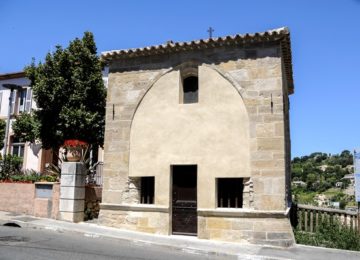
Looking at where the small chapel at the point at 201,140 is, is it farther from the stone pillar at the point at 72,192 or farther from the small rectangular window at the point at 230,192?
the stone pillar at the point at 72,192

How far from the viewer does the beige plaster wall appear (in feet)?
33.0

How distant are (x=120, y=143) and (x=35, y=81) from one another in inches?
255

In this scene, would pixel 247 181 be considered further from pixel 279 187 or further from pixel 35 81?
pixel 35 81

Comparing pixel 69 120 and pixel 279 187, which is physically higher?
pixel 69 120

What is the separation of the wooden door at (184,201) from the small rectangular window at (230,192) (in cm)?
69

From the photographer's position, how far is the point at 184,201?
34.5ft

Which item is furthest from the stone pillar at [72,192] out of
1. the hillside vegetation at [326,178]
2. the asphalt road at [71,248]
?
the hillside vegetation at [326,178]

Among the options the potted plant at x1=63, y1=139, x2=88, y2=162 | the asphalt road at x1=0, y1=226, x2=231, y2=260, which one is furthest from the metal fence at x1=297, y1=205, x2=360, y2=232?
the potted plant at x1=63, y1=139, x2=88, y2=162

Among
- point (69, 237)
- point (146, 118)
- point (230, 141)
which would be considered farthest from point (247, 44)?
point (69, 237)

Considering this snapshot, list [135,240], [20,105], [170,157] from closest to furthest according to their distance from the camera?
1. [135,240]
2. [170,157]
3. [20,105]

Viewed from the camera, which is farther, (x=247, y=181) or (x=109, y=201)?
(x=109, y=201)

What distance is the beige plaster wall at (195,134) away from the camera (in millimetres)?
10055

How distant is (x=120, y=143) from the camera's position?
1129 centimetres

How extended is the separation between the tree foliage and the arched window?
5381 mm
